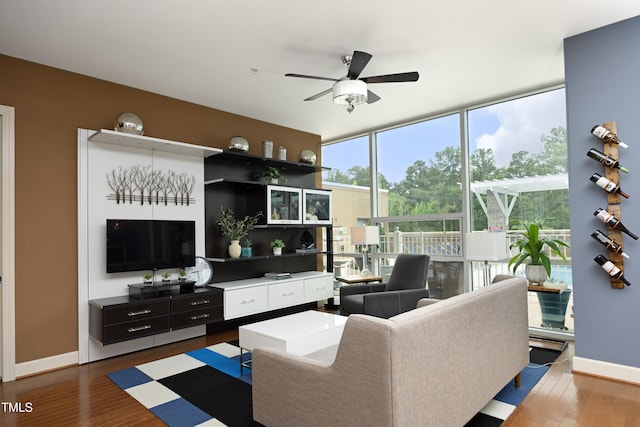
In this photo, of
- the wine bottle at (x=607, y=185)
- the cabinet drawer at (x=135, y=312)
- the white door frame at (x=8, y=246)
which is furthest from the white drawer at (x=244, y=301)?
the wine bottle at (x=607, y=185)

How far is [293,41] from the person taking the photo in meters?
3.21

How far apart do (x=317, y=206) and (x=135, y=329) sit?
2.85 meters

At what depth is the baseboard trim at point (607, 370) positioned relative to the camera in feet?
9.61

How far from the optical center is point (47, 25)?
2875mm

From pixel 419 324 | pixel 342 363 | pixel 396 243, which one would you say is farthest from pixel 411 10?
pixel 396 243

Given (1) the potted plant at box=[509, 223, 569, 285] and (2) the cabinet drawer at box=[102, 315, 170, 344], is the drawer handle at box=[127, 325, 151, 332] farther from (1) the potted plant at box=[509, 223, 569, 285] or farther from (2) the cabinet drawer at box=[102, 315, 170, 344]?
(1) the potted plant at box=[509, 223, 569, 285]

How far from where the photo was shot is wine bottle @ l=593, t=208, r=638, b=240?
115 inches

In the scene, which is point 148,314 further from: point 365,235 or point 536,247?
point 536,247

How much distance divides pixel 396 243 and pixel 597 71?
3.20 m

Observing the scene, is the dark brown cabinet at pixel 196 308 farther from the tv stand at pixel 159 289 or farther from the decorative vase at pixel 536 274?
the decorative vase at pixel 536 274

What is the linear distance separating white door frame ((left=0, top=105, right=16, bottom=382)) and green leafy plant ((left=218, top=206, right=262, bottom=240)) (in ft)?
6.69

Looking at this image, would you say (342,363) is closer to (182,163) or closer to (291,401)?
(291,401)

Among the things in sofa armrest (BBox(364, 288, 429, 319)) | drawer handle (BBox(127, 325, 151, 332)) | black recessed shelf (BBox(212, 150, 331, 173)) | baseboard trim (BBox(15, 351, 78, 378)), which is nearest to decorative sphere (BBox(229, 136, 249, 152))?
black recessed shelf (BBox(212, 150, 331, 173))

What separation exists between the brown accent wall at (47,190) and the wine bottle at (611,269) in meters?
4.62
